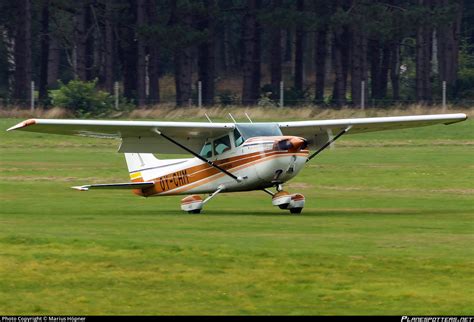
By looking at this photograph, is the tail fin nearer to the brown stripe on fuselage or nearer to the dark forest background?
the brown stripe on fuselage

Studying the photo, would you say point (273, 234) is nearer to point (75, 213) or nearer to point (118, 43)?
point (75, 213)

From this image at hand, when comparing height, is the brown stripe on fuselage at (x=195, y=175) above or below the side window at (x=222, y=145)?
below

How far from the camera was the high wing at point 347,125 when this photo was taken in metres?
26.7

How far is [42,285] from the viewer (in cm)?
1560

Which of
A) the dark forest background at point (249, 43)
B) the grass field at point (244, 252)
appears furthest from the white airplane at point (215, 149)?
the dark forest background at point (249, 43)

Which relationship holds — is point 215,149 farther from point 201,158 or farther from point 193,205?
point 193,205

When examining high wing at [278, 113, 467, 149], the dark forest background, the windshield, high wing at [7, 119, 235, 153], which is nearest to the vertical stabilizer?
high wing at [7, 119, 235, 153]

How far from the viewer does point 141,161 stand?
27.3m

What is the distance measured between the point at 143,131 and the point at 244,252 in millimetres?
8186

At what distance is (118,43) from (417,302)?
65293mm

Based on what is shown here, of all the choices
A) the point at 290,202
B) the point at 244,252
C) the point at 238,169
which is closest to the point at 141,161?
the point at 238,169

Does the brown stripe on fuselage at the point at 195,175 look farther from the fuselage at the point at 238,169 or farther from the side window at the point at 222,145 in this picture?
the side window at the point at 222,145

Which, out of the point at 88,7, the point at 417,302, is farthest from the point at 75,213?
the point at 88,7

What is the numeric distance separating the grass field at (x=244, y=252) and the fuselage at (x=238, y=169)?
54 centimetres
